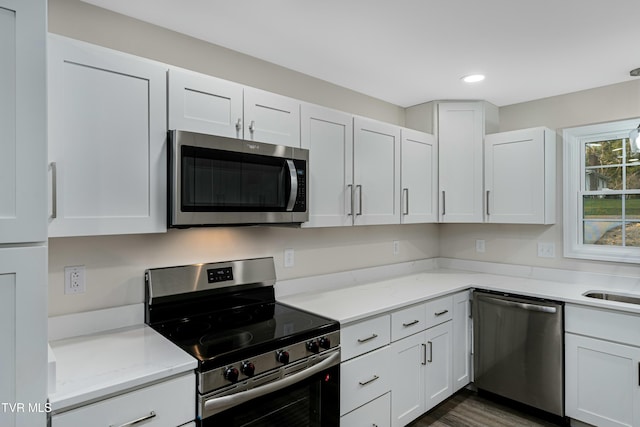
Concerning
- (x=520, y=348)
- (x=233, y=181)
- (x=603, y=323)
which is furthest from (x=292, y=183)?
(x=603, y=323)

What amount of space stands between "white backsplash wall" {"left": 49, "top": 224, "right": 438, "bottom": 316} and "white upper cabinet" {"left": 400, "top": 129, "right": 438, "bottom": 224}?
0.35 m

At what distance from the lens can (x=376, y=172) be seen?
2693mm

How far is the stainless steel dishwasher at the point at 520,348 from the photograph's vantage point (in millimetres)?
2510

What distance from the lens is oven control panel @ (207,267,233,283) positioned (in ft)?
6.81

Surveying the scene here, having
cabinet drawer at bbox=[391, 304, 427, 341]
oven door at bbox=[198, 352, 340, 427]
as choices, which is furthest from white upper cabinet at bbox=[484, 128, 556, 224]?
oven door at bbox=[198, 352, 340, 427]

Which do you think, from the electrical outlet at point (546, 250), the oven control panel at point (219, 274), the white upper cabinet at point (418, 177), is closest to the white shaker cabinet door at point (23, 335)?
the oven control panel at point (219, 274)

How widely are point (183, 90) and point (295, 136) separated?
67 cm

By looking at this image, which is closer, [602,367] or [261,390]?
[261,390]

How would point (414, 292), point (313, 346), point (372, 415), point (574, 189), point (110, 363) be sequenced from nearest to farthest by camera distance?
1. point (110, 363)
2. point (313, 346)
3. point (372, 415)
4. point (414, 292)
5. point (574, 189)

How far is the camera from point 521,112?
3320 millimetres

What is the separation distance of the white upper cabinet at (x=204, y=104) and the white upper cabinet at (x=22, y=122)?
26.0 inches

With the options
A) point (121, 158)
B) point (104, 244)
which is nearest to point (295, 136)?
point (121, 158)

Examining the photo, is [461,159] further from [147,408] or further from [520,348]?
[147,408]

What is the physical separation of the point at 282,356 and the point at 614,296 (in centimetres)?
254
